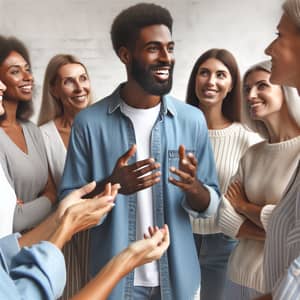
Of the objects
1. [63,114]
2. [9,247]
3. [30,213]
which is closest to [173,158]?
[30,213]

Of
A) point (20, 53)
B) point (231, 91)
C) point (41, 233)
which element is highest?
point (20, 53)

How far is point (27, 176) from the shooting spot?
5.41ft

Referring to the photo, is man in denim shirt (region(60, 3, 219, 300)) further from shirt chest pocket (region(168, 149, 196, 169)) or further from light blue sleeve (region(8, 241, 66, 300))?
light blue sleeve (region(8, 241, 66, 300))

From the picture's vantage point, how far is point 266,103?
162cm

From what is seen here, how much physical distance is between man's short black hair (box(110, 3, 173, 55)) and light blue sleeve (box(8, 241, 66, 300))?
0.84 m

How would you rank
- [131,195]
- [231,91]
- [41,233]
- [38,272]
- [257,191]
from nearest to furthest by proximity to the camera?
[38,272], [41,233], [131,195], [257,191], [231,91]

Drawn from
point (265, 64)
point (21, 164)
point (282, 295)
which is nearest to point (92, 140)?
point (21, 164)

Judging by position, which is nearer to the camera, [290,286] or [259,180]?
[290,286]

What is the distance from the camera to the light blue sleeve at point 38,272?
28.4 inches

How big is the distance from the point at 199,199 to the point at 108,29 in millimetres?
1064

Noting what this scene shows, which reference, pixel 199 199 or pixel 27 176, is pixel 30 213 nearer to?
pixel 27 176

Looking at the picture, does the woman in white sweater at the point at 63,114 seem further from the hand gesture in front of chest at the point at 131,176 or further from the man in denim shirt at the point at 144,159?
the hand gesture in front of chest at the point at 131,176

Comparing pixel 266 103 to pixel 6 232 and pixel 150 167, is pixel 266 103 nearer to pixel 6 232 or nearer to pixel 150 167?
pixel 150 167

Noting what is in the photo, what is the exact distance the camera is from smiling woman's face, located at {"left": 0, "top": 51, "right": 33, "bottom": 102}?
178 cm
